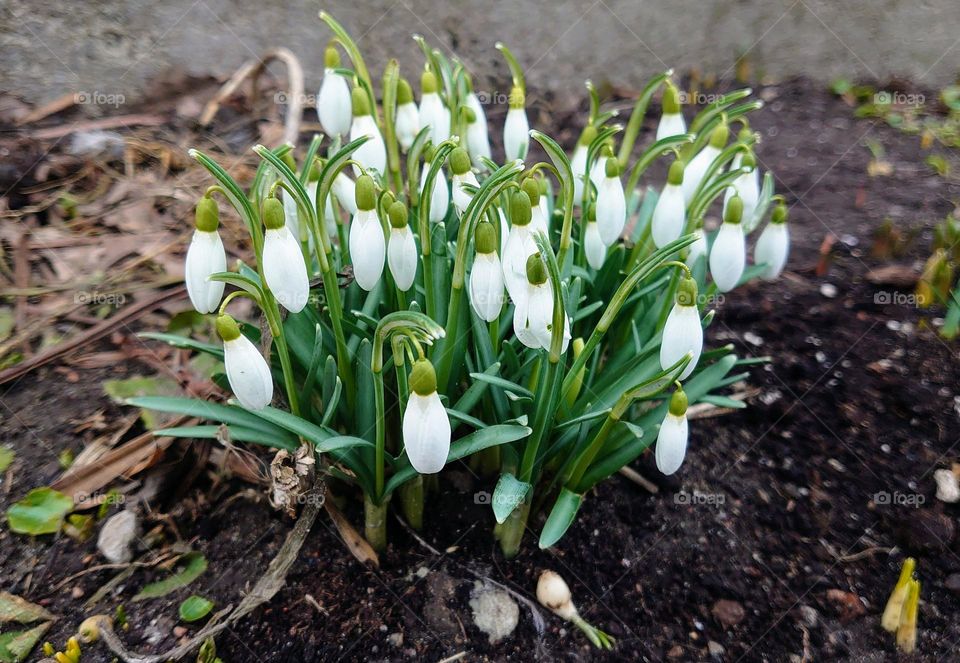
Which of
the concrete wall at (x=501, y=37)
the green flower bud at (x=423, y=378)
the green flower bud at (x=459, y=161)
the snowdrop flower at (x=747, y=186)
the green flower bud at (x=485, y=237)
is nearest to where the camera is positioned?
the green flower bud at (x=423, y=378)

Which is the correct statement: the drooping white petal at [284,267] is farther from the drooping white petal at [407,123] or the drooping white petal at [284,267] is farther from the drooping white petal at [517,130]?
the drooping white petal at [517,130]

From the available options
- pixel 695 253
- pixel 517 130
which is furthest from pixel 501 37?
pixel 695 253

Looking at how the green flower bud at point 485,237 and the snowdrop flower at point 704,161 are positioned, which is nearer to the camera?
the green flower bud at point 485,237

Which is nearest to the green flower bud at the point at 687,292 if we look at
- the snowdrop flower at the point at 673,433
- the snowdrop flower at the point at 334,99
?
the snowdrop flower at the point at 673,433

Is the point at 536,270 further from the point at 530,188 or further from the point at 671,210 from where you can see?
the point at 671,210

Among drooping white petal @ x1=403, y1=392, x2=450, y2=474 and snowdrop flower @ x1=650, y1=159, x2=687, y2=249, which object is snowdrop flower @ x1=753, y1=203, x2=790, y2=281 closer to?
snowdrop flower @ x1=650, y1=159, x2=687, y2=249

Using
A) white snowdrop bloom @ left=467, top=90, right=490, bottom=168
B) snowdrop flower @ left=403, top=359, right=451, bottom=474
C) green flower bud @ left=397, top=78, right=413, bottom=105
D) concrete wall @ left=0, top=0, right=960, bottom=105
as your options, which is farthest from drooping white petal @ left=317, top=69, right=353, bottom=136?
concrete wall @ left=0, top=0, right=960, bottom=105

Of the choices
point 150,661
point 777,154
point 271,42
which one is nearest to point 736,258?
point 150,661

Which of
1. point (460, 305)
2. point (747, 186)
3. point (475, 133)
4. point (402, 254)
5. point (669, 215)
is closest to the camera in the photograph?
point (402, 254)
